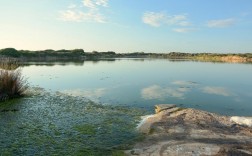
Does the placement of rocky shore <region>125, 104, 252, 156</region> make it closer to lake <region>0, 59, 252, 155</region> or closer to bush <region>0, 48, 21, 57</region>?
lake <region>0, 59, 252, 155</region>

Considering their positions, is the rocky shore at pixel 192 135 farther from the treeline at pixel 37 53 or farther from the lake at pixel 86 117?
the treeline at pixel 37 53

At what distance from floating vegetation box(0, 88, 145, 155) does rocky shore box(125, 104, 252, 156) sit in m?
0.84

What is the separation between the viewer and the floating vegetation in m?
10.4

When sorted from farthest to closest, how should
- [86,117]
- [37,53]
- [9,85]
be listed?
[37,53], [9,85], [86,117]

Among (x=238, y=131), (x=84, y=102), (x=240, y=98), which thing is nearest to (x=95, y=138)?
(x=238, y=131)

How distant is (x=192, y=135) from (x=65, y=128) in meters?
5.66

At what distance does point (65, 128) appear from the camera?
42.9 feet

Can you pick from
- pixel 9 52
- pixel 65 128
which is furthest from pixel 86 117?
pixel 9 52

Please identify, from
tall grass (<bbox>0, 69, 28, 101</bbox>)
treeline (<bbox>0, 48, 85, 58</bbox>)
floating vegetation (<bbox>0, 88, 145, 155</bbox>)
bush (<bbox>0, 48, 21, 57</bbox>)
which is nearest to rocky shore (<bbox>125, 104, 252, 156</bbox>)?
floating vegetation (<bbox>0, 88, 145, 155</bbox>)

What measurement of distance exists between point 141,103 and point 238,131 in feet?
29.0

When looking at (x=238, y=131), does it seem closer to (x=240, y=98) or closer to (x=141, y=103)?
(x=141, y=103)

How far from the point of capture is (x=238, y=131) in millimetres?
12562

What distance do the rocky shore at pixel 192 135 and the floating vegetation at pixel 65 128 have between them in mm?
841

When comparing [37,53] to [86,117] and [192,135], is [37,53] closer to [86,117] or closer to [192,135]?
[86,117]
